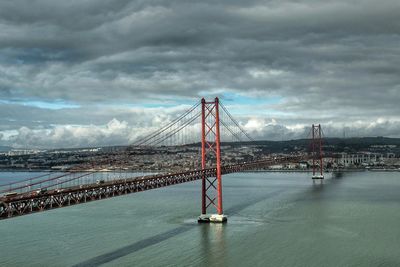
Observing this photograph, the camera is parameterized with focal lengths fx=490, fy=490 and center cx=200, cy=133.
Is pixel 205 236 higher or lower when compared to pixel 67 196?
lower

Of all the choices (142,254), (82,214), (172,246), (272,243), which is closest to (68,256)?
(142,254)

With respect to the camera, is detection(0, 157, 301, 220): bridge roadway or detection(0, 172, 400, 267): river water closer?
detection(0, 157, 301, 220): bridge roadway

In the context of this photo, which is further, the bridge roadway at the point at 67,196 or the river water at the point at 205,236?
the river water at the point at 205,236

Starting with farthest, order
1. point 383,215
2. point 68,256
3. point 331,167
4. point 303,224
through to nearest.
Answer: point 331,167 < point 383,215 < point 303,224 < point 68,256

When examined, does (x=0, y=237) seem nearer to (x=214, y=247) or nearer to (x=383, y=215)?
(x=214, y=247)

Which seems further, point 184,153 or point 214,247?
point 184,153

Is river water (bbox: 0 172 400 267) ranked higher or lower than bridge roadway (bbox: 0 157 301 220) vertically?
lower

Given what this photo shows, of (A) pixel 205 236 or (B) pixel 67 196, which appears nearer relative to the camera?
(B) pixel 67 196

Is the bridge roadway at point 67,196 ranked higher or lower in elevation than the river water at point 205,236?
higher
